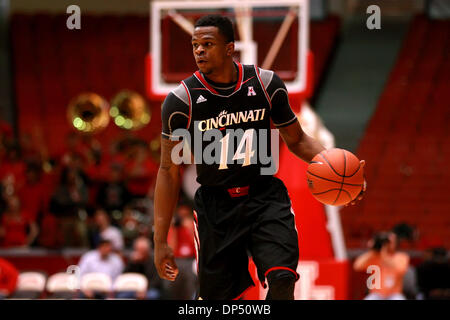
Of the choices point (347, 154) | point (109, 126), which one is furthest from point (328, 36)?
point (347, 154)

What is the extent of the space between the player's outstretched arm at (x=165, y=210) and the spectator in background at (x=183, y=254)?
465 cm

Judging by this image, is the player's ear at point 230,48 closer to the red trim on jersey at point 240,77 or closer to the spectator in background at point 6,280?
the red trim on jersey at point 240,77

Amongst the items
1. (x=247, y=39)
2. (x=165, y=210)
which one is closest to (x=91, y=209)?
(x=247, y=39)

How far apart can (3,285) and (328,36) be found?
1073 centimetres

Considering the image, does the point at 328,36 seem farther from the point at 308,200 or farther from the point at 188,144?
the point at 188,144

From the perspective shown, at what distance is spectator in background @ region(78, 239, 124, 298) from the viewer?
9086 millimetres

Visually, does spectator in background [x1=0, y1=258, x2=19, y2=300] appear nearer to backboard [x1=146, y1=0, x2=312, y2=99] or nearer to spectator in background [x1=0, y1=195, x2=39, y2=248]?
spectator in background [x1=0, y1=195, x2=39, y2=248]

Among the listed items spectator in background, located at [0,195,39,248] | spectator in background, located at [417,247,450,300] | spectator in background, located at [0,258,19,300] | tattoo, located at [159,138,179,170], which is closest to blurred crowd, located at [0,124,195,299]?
spectator in background, located at [0,195,39,248]

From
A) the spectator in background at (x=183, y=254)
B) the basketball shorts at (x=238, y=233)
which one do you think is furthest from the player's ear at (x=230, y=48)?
the spectator in background at (x=183, y=254)

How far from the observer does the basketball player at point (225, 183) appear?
12.4 ft

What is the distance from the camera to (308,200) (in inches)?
280

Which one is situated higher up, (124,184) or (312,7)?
(312,7)

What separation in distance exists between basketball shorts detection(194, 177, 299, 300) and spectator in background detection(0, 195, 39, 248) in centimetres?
696
